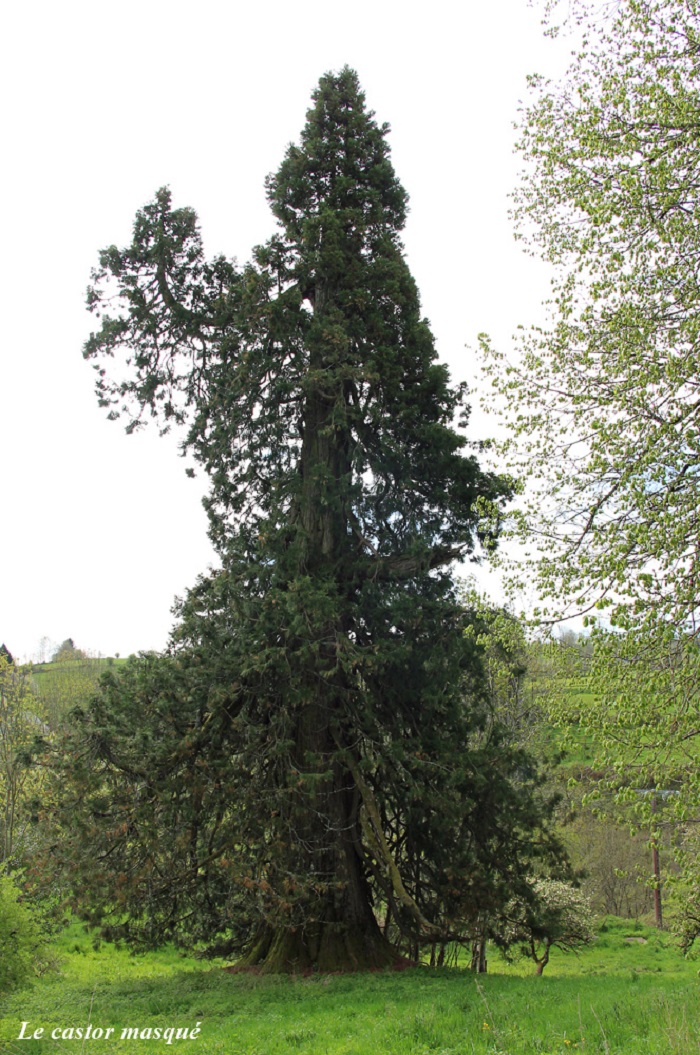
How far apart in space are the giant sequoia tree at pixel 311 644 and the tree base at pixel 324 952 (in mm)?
40

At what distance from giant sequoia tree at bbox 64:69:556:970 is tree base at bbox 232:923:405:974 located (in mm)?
40

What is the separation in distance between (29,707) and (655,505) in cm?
1740

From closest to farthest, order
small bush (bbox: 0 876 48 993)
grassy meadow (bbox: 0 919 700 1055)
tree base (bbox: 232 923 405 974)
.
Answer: grassy meadow (bbox: 0 919 700 1055), small bush (bbox: 0 876 48 993), tree base (bbox: 232 923 405 974)

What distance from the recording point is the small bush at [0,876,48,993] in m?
9.76

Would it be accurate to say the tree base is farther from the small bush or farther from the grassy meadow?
the small bush

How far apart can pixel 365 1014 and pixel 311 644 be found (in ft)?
14.4

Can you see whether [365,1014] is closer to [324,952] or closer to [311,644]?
[324,952]

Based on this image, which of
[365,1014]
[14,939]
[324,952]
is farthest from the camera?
[324,952]

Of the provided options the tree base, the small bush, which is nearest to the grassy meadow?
the small bush

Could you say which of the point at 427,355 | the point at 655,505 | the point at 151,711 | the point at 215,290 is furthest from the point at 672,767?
the point at 215,290

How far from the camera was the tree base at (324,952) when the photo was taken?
10977mm

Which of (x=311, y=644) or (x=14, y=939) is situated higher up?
(x=311, y=644)

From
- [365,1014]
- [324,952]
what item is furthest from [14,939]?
[365,1014]

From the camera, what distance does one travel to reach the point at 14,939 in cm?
988
